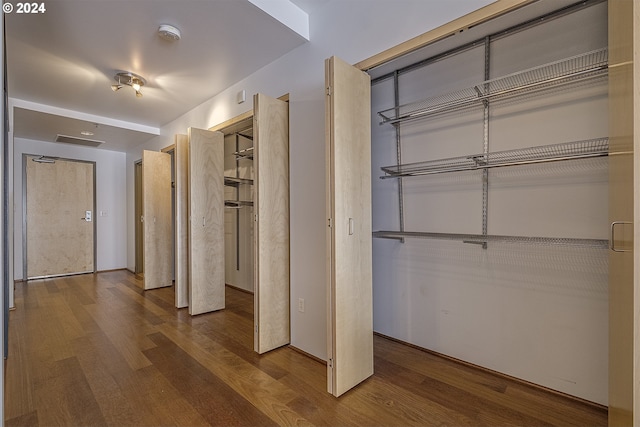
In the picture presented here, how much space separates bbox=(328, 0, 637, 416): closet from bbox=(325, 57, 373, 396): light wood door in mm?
371

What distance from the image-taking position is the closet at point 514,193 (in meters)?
1.69

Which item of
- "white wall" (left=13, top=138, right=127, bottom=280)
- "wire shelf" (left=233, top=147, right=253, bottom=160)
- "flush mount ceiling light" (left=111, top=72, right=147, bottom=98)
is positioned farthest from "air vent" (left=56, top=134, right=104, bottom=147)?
"wire shelf" (left=233, top=147, right=253, bottom=160)

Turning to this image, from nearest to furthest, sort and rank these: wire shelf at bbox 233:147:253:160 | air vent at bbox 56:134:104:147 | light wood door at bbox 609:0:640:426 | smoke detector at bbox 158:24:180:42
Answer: light wood door at bbox 609:0:640:426 → smoke detector at bbox 158:24:180:42 → wire shelf at bbox 233:147:253:160 → air vent at bbox 56:134:104:147

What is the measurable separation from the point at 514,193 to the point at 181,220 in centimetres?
347

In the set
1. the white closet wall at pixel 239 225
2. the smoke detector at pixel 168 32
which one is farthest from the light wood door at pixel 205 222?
the smoke detector at pixel 168 32

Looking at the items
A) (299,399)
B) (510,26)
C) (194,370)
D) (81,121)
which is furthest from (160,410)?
(81,121)

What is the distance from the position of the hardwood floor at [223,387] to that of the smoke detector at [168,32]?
255cm

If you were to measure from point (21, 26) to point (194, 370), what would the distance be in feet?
9.48

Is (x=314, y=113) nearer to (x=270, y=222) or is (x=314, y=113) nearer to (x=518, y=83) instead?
(x=270, y=222)

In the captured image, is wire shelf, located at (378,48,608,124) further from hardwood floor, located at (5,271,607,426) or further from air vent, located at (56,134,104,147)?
air vent, located at (56,134,104,147)

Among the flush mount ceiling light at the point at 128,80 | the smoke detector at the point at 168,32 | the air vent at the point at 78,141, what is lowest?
the air vent at the point at 78,141

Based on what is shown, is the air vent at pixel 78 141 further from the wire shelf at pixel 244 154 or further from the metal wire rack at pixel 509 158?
the metal wire rack at pixel 509 158

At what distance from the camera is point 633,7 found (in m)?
1.10

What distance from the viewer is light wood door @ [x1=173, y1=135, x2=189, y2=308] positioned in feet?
12.3
